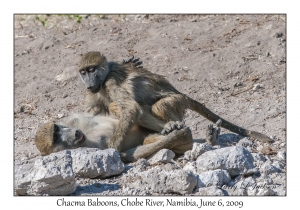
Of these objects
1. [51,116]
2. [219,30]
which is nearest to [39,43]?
[51,116]

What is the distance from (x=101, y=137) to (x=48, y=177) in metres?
2.05

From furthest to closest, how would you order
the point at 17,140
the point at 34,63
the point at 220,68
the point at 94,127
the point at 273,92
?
the point at 34,63 → the point at 220,68 → the point at 273,92 → the point at 17,140 → the point at 94,127

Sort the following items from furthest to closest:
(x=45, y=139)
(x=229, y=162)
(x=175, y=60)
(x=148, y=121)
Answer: (x=175, y=60), (x=148, y=121), (x=45, y=139), (x=229, y=162)

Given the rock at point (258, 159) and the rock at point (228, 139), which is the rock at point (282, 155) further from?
the rock at point (228, 139)

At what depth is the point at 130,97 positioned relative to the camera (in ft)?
27.3

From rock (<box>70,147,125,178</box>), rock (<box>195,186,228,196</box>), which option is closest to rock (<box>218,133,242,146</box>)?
rock (<box>70,147,125,178</box>)

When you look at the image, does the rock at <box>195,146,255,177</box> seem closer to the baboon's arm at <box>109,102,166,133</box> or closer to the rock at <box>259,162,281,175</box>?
the rock at <box>259,162,281,175</box>

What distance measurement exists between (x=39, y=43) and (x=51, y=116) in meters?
3.12

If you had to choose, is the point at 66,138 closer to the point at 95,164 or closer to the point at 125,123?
the point at 125,123

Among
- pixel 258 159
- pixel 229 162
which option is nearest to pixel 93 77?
pixel 229 162

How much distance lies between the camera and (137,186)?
6613 mm

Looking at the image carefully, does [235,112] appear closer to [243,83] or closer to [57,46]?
[243,83]

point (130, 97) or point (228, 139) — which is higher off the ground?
point (130, 97)

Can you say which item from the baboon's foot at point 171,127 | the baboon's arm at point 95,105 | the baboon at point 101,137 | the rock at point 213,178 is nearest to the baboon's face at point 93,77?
the baboon's arm at point 95,105
